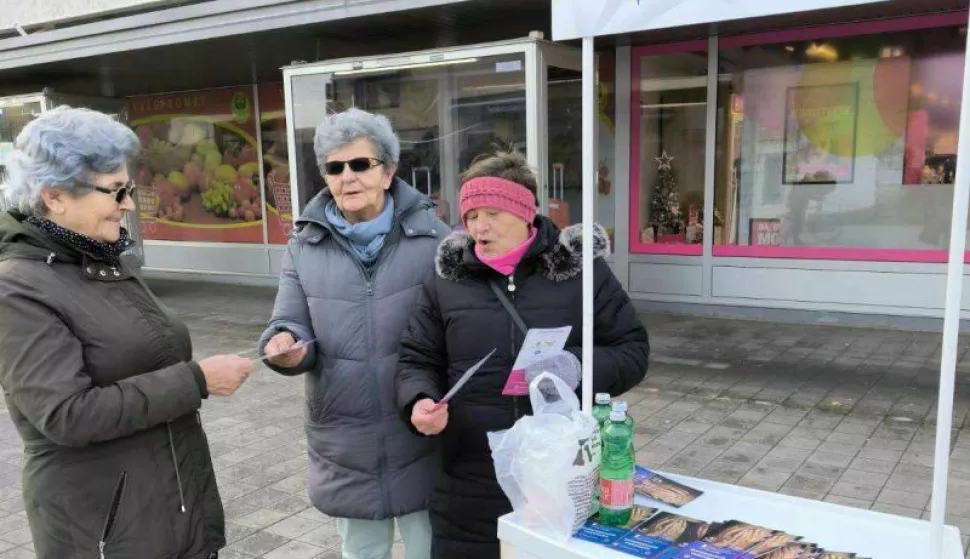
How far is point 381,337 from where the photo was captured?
220 cm

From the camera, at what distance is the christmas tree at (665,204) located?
26.4 feet

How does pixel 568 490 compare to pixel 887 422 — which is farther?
pixel 887 422

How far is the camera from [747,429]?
15.1ft

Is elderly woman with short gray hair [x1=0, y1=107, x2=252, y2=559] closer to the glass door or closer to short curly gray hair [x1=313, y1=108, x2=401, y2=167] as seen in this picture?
short curly gray hair [x1=313, y1=108, x2=401, y2=167]

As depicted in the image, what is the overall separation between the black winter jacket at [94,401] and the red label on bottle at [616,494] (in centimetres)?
103

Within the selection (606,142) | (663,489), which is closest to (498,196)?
(663,489)

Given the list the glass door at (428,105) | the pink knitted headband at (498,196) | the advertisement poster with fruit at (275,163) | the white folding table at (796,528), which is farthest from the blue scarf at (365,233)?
the advertisement poster with fruit at (275,163)

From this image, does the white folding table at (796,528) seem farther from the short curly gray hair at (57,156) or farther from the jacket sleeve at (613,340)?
the short curly gray hair at (57,156)

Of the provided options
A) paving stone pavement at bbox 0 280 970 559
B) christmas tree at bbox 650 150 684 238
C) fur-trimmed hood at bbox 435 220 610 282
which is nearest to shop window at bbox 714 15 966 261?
christmas tree at bbox 650 150 684 238

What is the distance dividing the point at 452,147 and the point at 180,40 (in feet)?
9.30

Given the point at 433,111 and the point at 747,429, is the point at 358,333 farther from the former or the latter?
the point at 433,111

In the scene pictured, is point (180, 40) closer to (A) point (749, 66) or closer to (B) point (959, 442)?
(A) point (749, 66)

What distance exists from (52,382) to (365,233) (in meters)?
0.94

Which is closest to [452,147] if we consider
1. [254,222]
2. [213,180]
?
[254,222]
